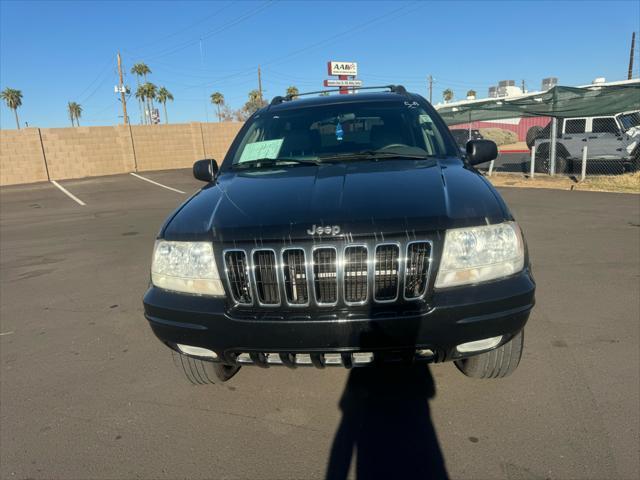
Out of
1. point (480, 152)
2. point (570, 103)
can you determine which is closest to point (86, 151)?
point (570, 103)

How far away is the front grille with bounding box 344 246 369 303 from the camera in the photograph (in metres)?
2.16

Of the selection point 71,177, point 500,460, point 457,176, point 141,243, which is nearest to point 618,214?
point 457,176

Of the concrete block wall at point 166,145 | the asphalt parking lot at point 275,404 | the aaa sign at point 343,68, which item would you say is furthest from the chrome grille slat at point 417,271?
the concrete block wall at point 166,145

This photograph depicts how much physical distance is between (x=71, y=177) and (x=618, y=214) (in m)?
22.9

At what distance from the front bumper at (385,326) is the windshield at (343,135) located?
1333mm

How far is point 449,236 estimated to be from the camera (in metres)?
2.21

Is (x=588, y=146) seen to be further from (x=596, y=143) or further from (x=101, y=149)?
(x=101, y=149)

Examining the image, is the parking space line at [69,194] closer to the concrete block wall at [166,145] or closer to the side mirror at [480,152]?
the concrete block wall at [166,145]

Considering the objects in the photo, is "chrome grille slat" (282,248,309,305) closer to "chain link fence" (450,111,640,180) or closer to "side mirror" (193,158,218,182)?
"side mirror" (193,158,218,182)

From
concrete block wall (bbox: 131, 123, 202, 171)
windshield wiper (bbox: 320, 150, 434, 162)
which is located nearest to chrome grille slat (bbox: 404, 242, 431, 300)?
windshield wiper (bbox: 320, 150, 434, 162)

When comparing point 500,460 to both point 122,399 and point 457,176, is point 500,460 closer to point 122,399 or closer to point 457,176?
point 457,176

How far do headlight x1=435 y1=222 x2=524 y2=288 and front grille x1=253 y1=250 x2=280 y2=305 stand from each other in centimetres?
77

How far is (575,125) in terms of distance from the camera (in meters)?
14.5

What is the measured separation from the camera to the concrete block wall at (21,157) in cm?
2112
